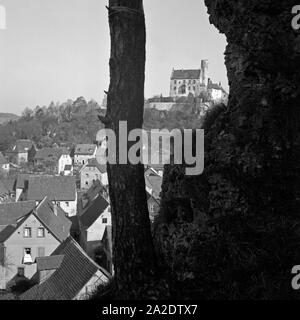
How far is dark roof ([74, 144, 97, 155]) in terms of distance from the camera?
9331 cm

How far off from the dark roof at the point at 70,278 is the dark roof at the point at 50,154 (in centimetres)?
7168

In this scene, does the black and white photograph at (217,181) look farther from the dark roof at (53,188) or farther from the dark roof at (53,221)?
the dark roof at (53,188)

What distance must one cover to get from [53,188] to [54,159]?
45503 millimetres

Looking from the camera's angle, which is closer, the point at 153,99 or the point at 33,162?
the point at 33,162

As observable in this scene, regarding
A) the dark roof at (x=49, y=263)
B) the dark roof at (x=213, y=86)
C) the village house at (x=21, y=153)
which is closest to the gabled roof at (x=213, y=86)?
the dark roof at (x=213, y=86)

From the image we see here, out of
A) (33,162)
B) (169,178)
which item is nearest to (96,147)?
(33,162)

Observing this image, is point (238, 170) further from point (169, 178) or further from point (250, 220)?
point (169, 178)

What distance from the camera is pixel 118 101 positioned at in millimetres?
4809

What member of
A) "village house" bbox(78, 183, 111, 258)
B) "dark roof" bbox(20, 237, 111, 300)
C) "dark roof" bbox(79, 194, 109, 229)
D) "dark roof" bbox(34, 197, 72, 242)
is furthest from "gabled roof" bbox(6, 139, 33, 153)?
"dark roof" bbox(20, 237, 111, 300)

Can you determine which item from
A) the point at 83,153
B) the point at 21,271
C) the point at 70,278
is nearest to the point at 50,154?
the point at 83,153

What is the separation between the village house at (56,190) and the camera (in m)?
41.9

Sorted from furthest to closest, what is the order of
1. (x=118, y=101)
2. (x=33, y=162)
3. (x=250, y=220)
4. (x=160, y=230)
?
1. (x=33, y=162)
2. (x=160, y=230)
3. (x=250, y=220)
4. (x=118, y=101)

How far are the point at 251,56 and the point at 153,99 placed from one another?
119 m

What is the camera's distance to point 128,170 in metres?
4.89
